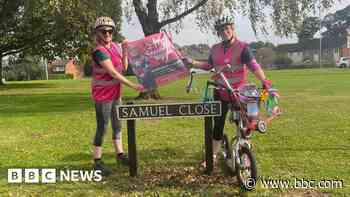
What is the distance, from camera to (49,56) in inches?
1459

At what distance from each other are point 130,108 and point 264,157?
8.54 ft

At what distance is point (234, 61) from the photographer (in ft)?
19.3

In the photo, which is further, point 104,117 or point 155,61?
point 104,117

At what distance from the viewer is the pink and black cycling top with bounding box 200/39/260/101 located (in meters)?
5.82

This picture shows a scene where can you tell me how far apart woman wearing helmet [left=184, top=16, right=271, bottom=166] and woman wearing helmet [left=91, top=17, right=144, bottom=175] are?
35.1 inches

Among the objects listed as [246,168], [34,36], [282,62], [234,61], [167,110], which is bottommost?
[246,168]

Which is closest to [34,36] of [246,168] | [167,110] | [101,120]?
[101,120]

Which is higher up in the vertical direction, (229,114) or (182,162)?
(229,114)

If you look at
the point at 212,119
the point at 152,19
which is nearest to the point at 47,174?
the point at 212,119

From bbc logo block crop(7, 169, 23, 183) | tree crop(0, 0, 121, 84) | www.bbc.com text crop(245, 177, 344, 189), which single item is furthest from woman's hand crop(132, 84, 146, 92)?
tree crop(0, 0, 121, 84)

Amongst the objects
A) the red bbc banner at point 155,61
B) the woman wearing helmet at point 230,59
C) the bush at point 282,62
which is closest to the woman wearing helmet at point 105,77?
the red bbc banner at point 155,61

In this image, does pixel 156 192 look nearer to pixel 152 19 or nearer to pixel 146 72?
pixel 146 72

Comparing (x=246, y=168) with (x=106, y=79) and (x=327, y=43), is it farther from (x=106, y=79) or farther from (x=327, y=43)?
(x=327, y=43)

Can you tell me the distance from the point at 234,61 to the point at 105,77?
1.67 m
